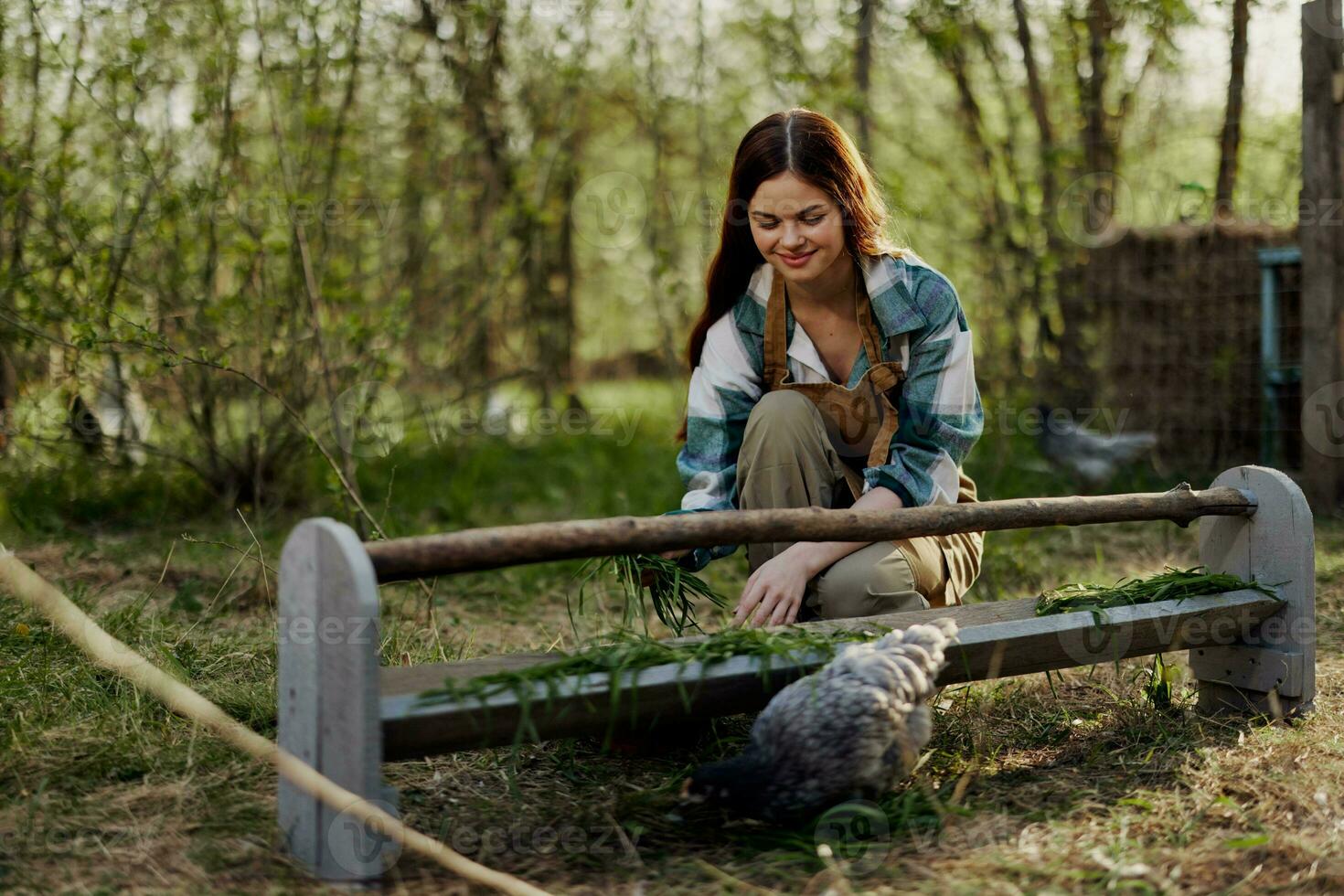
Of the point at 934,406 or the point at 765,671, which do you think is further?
the point at 934,406

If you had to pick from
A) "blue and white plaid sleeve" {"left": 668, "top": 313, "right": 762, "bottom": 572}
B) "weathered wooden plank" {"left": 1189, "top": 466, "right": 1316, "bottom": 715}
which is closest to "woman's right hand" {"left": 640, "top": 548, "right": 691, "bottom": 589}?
"blue and white plaid sleeve" {"left": 668, "top": 313, "right": 762, "bottom": 572}

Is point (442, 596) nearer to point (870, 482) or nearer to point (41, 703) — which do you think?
point (41, 703)

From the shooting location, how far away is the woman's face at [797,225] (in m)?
2.51

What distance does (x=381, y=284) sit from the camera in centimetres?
568

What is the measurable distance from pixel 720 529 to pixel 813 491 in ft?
2.15

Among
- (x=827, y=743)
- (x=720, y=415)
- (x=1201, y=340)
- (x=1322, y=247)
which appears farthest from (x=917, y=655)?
(x=1201, y=340)

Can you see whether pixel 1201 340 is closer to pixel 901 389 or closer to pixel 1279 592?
pixel 1279 592

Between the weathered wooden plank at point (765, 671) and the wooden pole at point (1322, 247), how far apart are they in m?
2.51

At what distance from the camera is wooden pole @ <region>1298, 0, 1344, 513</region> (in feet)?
15.2

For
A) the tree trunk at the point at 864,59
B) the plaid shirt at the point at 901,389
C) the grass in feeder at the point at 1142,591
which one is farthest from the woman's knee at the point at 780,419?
the tree trunk at the point at 864,59

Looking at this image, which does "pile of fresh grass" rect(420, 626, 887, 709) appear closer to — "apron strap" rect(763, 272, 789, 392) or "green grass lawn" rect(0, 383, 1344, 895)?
"green grass lawn" rect(0, 383, 1344, 895)

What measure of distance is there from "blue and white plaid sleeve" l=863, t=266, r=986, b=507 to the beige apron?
1.6 inches

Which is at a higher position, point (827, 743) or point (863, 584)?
point (863, 584)

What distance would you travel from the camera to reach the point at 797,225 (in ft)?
8.25
